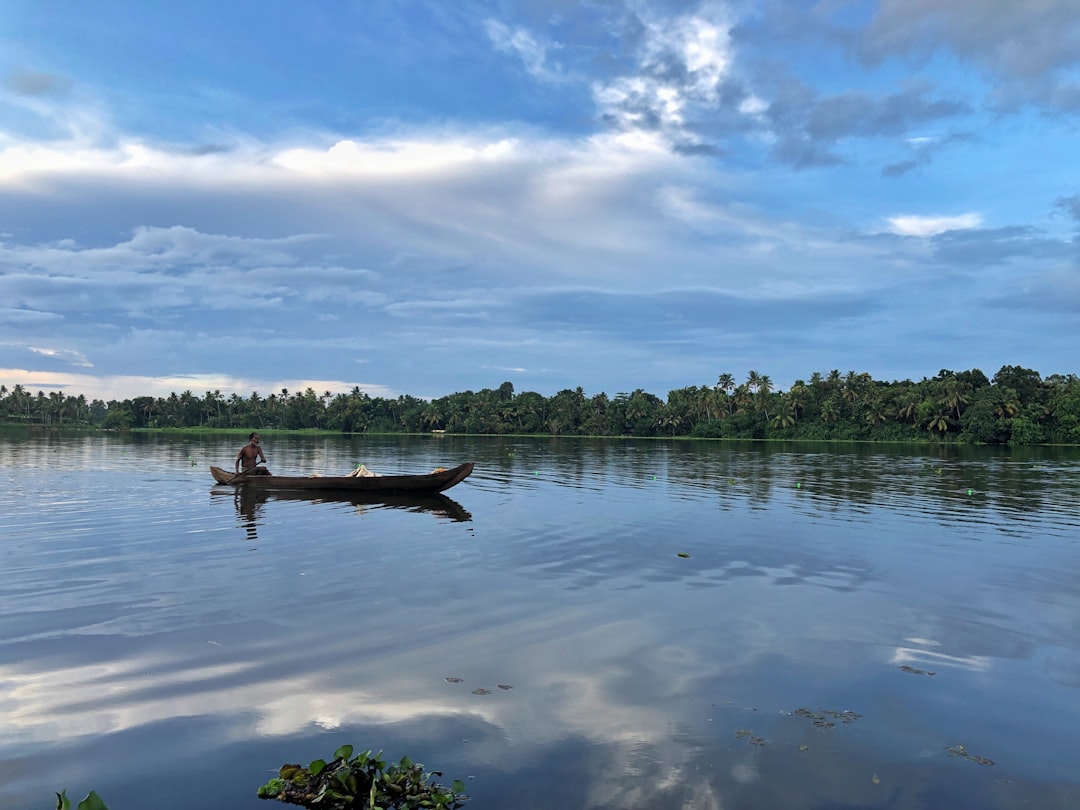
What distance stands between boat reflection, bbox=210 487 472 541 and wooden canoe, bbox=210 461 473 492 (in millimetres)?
291

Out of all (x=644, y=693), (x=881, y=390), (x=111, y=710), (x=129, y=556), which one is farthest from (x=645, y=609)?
(x=881, y=390)

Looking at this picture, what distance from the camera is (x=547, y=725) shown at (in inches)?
338

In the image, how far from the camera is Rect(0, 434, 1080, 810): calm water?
746 centimetres

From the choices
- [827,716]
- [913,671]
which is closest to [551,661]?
[827,716]

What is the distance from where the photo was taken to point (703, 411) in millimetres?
157000

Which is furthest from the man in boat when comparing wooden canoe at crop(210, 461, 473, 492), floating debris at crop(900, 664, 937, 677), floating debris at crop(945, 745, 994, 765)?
floating debris at crop(945, 745, 994, 765)

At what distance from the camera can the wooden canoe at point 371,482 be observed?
3112 centimetres

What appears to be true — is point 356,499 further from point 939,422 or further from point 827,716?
point 939,422

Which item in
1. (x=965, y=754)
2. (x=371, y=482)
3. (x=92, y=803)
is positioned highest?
(x=371, y=482)

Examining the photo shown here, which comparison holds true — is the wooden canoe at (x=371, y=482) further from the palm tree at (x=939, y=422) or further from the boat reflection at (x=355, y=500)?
the palm tree at (x=939, y=422)

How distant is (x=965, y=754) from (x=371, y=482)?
25983 millimetres

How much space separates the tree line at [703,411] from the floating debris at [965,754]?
121 metres

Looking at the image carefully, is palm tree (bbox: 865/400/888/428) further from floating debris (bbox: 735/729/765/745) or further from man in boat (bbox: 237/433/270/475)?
floating debris (bbox: 735/729/765/745)

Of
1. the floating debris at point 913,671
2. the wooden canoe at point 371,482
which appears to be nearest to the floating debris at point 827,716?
the floating debris at point 913,671
